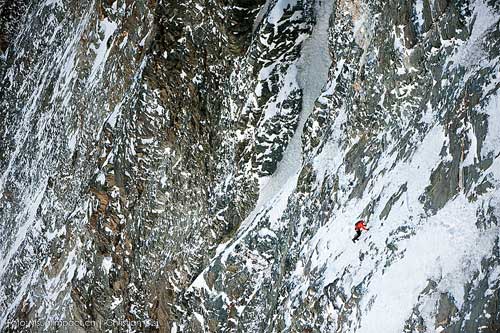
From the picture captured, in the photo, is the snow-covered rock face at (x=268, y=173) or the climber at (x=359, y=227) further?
the climber at (x=359, y=227)

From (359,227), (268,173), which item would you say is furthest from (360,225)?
(268,173)

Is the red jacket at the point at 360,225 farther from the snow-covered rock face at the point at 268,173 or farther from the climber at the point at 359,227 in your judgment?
the snow-covered rock face at the point at 268,173

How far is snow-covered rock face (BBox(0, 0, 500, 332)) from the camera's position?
13.3 meters

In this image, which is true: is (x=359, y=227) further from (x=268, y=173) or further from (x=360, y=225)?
(x=268, y=173)

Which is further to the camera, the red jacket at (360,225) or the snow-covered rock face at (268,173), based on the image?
the red jacket at (360,225)

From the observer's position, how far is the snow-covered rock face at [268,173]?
13266 millimetres

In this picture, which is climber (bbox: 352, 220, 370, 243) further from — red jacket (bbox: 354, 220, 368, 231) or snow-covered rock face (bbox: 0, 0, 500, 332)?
snow-covered rock face (bbox: 0, 0, 500, 332)

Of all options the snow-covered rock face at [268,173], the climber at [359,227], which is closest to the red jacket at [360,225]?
the climber at [359,227]

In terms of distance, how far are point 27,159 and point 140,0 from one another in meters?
19.6

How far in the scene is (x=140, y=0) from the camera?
96.8ft

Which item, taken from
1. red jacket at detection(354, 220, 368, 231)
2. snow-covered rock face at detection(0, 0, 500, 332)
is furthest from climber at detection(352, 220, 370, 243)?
snow-covered rock face at detection(0, 0, 500, 332)

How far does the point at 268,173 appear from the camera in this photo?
2316 centimetres

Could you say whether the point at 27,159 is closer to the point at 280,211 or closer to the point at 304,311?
the point at 280,211

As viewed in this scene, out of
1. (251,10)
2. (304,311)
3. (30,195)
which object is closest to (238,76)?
(251,10)
